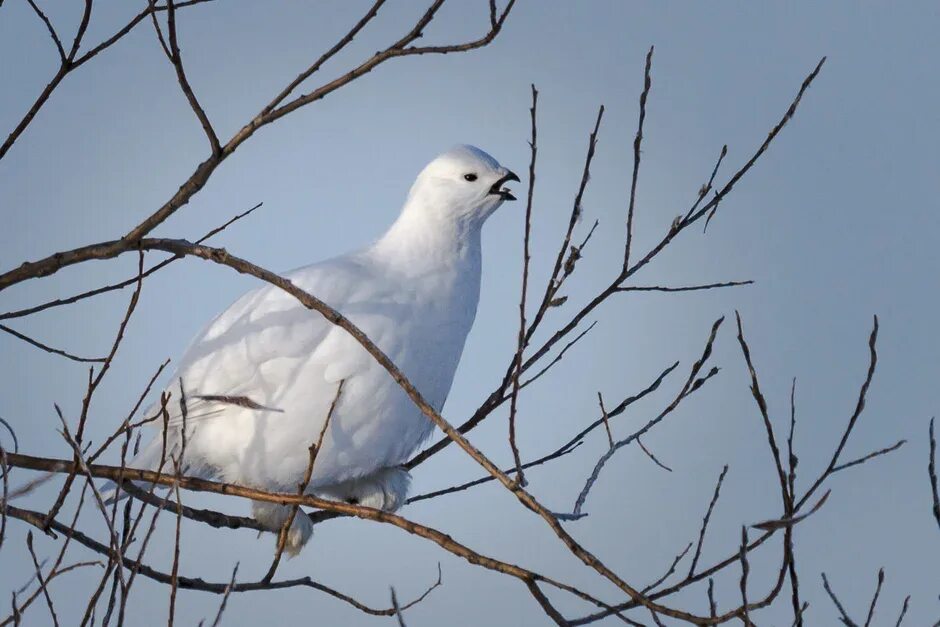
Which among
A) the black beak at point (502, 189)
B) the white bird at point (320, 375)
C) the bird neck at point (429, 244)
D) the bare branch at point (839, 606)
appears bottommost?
the bare branch at point (839, 606)

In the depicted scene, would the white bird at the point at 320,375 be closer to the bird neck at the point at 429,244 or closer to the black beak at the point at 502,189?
the bird neck at the point at 429,244

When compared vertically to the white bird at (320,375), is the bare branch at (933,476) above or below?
below

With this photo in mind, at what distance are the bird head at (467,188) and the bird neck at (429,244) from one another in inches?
1.2

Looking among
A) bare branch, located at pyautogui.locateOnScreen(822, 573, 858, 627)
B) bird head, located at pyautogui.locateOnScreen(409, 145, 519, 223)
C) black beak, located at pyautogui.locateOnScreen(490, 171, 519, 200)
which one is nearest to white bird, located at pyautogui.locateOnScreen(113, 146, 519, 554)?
bird head, located at pyautogui.locateOnScreen(409, 145, 519, 223)

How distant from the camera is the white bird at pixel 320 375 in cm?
398

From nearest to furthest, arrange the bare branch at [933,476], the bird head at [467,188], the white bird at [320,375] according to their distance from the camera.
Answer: the bare branch at [933,476]
the white bird at [320,375]
the bird head at [467,188]

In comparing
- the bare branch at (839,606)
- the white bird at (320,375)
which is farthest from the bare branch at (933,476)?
the white bird at (320,375)

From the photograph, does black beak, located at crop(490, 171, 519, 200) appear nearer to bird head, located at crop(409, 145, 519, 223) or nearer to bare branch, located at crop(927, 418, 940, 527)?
bird head, located at crop(409, 145, 519, 223)

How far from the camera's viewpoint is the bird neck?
4.46 metres

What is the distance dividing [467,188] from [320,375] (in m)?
1.08

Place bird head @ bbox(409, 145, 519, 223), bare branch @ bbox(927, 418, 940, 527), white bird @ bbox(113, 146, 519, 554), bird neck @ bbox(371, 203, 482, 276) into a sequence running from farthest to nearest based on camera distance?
bird head @ bbox(409, 145, 519, 223), bird neck @ bbox(371, 203, 482, 276), white bird @ bbox(113, 146, 519, 554), bare branch @ bbox(927, 418, 940, 527)

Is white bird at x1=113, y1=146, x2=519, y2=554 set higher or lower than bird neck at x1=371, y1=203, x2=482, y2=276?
lower

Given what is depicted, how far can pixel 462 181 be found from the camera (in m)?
4.66

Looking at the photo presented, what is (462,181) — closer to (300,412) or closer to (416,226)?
(416,226)
